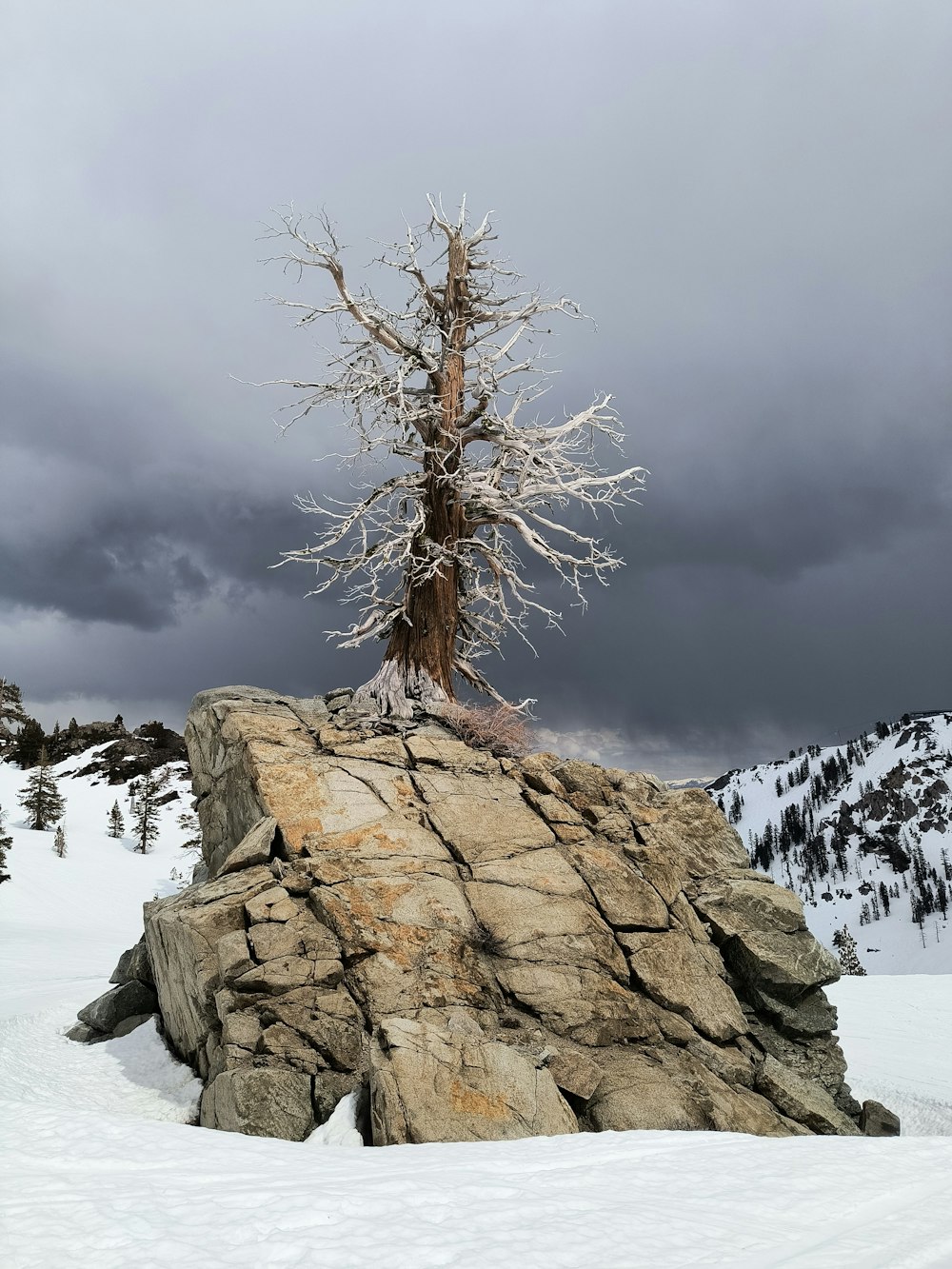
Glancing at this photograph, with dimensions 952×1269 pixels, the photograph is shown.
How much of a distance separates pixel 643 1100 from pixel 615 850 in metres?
3.79

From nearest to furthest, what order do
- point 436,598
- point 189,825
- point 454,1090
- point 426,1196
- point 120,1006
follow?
point 426,1196 → point 454,1090 → point 120,1006 → point 436,598 → point 189,825

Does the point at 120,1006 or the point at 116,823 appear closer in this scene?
the point at 120,1006

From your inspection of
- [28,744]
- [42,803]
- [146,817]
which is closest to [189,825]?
[146,817]

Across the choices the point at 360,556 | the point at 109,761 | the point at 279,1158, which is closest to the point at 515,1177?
the point at 279,1158

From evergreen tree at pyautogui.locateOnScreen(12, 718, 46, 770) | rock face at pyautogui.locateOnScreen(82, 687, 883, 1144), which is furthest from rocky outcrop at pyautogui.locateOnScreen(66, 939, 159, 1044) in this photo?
evergreen tree at pyautogui.locateOnScreen(12, 718, 46, 770)

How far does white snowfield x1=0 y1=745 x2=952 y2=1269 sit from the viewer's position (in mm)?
4543

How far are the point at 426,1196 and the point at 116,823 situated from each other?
215 ft

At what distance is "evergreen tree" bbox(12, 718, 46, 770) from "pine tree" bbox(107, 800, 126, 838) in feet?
68.8

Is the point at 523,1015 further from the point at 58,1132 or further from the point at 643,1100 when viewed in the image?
the point at 58,1132

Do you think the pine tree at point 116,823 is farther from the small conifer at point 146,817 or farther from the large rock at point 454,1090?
the large rock at point 454,1090

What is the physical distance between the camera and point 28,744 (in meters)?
83.7

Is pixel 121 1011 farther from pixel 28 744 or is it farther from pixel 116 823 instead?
pixel 28 744

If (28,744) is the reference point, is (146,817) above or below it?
below

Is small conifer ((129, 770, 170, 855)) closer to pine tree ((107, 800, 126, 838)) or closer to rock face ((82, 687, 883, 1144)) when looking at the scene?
pine tree ((107, 800, 126, 838))
